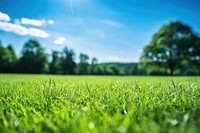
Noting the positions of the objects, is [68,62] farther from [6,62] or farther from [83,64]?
[6,62]

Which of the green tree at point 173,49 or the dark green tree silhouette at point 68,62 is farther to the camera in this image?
the dark green tree silhouette at point 68,62

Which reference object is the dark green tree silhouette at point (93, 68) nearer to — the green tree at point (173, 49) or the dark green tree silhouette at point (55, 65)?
the dark green tree silhouette at point (55, 65)

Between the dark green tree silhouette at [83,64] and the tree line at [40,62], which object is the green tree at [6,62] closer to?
the tree line at [40,62]

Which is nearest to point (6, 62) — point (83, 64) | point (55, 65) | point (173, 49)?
point (55, 65)

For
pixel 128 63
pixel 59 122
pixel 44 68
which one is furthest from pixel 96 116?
pixel 128 63

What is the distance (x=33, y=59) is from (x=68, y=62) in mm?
15929

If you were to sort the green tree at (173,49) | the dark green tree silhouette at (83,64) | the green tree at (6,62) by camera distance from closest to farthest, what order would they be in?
the green tree at (173,49) → the green tree at (6,62) → the dark green tree silhouette at (83,64)

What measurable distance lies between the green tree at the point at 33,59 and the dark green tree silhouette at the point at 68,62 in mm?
8378

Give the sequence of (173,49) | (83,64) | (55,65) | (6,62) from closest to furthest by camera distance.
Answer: (173,49) < (6,62) < (55,65) < (83,64)

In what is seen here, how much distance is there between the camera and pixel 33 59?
63.0m

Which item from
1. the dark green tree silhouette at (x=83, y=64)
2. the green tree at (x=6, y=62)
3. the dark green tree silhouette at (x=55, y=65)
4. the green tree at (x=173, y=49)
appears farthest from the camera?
A: the dark green tree silhouette at (x=83, y=64)

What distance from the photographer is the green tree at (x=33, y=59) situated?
5997 centimetres

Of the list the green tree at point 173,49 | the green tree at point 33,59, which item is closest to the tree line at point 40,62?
the green tree at point 33,59

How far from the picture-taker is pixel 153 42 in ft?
148
